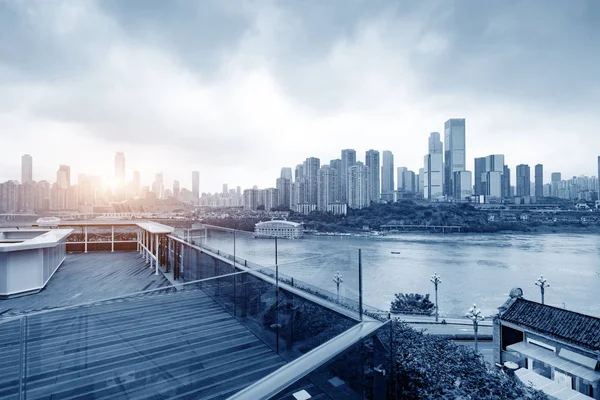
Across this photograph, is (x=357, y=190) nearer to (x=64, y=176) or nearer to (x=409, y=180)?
(x=64, y=176)

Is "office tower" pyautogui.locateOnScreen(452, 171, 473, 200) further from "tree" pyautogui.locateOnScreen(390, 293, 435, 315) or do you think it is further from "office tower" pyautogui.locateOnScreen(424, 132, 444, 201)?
"tree" pyautogui.locateOnScreen(390, 293, 435, 315)

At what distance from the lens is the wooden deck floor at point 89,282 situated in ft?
10.8

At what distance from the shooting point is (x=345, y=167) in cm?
5772

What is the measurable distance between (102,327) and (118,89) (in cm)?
1055

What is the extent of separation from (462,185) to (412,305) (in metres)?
75.5

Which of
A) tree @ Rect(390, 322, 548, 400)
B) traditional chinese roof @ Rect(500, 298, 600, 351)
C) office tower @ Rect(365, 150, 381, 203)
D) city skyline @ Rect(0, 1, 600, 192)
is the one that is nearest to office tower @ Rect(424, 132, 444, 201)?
office tower @ Rect(365, 150, 381, 203)

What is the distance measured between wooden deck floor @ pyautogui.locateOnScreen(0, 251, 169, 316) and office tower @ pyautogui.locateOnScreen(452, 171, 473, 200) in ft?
260

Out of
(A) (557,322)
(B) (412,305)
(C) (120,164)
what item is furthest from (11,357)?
(C) (120,164)

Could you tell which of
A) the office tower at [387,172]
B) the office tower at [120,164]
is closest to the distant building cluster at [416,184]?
the office tower at [387,172]

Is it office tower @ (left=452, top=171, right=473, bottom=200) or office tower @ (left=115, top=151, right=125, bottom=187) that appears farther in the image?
office tower @ (left=452, top=171, right=473, bottom=200)

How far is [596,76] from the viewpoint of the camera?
24641mm

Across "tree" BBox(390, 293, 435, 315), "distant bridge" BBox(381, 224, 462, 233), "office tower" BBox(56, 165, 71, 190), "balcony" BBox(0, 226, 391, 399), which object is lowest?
"tree" BBox(390, 293, 435, 315)

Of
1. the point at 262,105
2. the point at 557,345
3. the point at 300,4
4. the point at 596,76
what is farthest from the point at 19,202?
the point at 596,76

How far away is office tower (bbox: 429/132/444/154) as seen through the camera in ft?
323
